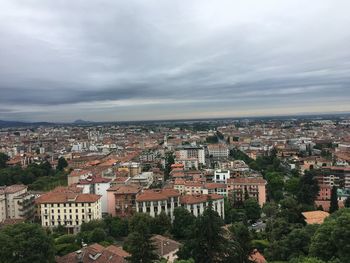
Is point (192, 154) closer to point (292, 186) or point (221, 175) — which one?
point (221, 175)

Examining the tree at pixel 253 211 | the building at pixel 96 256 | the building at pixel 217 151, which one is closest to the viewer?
the building at pixel 96 256

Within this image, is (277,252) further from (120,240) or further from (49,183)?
(49,183)

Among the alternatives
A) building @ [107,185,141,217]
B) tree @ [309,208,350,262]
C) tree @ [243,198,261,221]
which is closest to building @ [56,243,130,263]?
tree @ [309,208,350,262]

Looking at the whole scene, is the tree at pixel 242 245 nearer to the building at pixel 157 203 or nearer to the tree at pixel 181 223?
the tree at pixel 181 223

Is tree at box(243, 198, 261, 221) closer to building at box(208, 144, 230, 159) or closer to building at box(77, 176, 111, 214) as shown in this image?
building at box(77, 176, 111, 214)

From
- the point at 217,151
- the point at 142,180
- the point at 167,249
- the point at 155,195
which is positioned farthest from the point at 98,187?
the point at 217,151

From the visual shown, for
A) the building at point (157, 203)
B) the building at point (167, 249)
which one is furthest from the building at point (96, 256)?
the building at point (157, 203)

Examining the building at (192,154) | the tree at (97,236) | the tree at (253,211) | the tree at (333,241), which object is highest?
the tree at (333,241)

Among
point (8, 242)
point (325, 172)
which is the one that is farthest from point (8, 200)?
point (325, 172)
